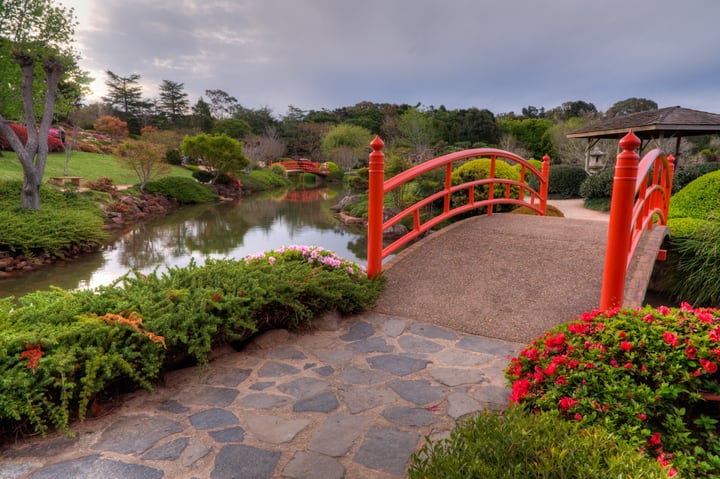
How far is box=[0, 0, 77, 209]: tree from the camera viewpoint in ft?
27.5

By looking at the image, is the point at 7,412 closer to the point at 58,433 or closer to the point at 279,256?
the point at 58,433

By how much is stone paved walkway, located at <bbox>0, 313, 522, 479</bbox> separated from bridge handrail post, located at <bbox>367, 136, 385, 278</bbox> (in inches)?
37.1

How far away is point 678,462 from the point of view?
1.30m

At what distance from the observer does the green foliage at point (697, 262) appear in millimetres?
4836

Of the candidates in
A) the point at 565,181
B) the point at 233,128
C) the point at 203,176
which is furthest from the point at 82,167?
the point at 565,181

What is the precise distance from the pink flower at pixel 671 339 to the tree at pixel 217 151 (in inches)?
805

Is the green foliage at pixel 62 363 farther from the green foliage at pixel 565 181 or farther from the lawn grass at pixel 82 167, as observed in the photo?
the lawn grass at pixel 82 167

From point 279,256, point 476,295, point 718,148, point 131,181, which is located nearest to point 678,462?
point 476,295

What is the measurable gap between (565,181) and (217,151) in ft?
47.8

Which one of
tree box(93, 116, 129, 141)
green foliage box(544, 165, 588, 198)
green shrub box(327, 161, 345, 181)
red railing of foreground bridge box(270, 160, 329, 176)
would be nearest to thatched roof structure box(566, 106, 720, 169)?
green foliage box(544, 165, 588, 198)

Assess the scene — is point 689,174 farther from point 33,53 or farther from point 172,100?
point 172,100

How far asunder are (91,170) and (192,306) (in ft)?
60.4

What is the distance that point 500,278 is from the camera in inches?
144

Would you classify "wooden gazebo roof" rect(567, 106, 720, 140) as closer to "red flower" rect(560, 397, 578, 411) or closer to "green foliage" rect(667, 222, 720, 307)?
"green foliage" rect(667, 222, 720, 307)
